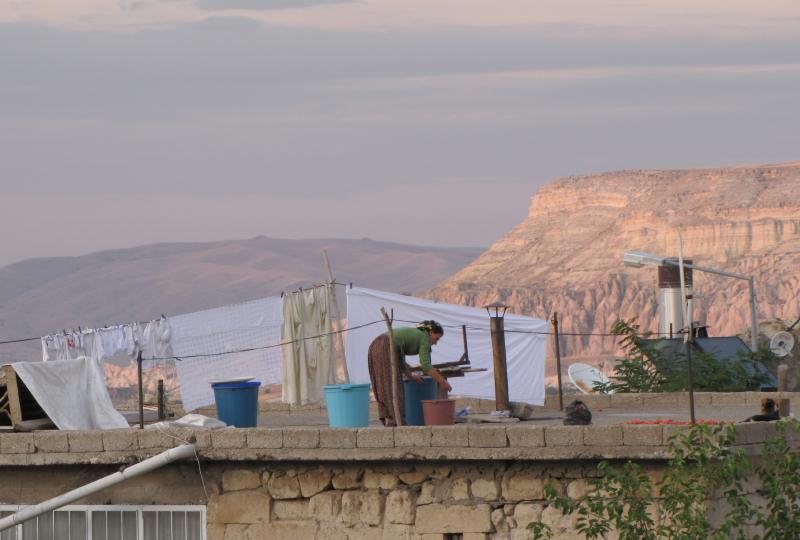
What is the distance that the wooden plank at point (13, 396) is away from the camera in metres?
12.7

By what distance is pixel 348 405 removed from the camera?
12664 mm

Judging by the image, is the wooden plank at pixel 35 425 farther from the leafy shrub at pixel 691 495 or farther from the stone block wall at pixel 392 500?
the leafy shrub at pixel 691 495

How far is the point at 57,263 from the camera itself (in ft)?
654

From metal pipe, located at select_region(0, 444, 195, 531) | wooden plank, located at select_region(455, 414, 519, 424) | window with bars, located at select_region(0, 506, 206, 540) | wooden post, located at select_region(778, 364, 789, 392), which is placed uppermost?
wooden post, located at select_region(778, 364, 789, 392)

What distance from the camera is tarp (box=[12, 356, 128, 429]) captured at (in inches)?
502

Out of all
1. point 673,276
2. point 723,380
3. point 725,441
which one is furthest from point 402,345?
point 673,276

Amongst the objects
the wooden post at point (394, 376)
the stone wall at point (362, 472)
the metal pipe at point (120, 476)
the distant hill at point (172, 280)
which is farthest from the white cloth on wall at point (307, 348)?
the distant hill at point (172, 280)

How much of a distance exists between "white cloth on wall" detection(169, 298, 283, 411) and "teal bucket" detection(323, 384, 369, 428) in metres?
4.73

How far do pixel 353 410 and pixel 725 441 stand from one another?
352 cm

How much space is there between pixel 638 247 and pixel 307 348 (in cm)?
10290

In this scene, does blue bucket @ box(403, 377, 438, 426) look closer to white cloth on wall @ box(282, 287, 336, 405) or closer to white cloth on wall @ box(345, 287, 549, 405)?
white cloth on wall @ box(282, 287, 336, 405)

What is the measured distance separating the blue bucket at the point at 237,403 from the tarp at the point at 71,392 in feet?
2.66

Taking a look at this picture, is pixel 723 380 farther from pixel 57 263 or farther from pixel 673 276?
pixel 57 263

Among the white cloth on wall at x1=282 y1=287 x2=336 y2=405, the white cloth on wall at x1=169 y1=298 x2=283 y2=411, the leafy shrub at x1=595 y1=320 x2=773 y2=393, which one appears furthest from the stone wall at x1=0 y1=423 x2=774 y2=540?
the leafy shrub at x1=595 y1=320 x2=773 y2=393
